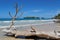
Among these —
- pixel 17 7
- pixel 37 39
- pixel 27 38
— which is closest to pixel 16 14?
pixel 17 7

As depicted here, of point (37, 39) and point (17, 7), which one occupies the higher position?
point (17, 7)

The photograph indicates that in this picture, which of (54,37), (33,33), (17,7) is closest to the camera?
(54,37)

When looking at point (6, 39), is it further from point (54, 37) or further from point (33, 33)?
point (54, 37)

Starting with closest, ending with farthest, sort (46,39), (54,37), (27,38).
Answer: (54,37) → (46,39) → (27,38)

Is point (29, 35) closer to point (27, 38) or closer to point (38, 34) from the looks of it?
point (27, 38)

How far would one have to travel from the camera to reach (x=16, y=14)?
11.2 m

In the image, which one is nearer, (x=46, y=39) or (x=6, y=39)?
(x=46, y=39)

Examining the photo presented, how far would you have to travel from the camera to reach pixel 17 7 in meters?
11.0

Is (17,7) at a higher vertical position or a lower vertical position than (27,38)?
higher

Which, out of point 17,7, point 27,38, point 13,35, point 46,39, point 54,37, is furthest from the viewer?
point 17,7

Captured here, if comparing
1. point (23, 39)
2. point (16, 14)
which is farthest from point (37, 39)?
point (16, 14)

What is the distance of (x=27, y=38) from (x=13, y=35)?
1476mm

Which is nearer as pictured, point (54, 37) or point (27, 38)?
point (54, 37)

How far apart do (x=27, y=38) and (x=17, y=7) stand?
2909 millimetres
